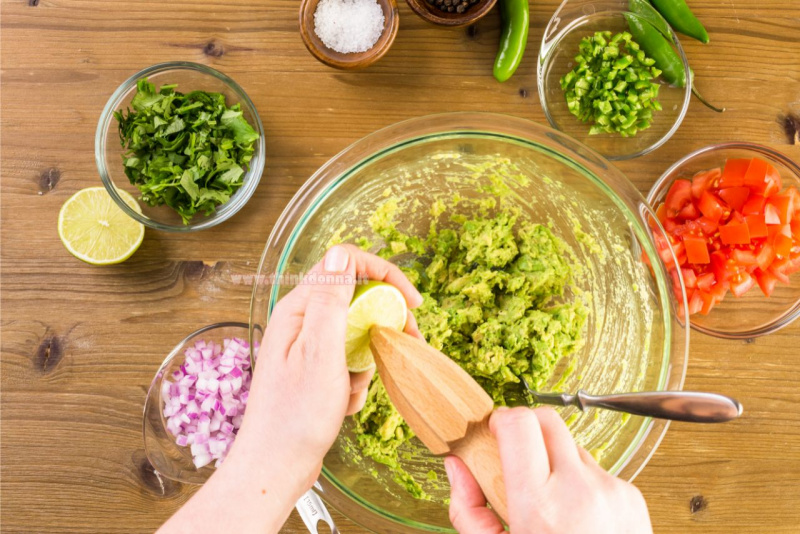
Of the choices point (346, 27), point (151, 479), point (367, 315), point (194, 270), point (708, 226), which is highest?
point (346, 27)

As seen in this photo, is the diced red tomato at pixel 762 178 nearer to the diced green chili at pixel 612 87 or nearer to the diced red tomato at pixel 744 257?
the diced red tomato at pixel 744 257

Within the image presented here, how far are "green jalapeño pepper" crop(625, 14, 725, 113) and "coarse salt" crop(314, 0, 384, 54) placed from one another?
0.86 m

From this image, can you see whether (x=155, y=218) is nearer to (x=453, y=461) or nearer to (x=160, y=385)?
(x=160, y=385)

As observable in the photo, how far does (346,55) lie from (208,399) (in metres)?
1.19

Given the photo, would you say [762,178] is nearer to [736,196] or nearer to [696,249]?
[736,196]

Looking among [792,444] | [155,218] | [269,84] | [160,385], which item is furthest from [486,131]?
[792,444]

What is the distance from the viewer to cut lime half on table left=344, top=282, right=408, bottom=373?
140 cm

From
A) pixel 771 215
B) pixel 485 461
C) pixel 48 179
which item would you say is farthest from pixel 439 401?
pixel 48 179

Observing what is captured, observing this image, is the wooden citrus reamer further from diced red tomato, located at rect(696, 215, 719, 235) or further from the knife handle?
diced red tomato, located at rect(696, 215, 719, 235)

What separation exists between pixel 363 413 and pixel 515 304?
0.54m

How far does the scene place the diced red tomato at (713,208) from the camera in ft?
5.85

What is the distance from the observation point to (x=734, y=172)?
1.84 m

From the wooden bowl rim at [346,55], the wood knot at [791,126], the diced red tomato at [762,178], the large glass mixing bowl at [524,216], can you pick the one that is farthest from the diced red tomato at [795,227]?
the wooden bowl rim at [346,55]

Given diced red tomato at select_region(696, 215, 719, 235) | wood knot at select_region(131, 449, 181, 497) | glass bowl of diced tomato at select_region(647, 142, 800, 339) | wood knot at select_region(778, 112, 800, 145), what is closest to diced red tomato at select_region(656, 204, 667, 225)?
glass bowl of diced tomato at select_region(647, 142, 800, 339)
